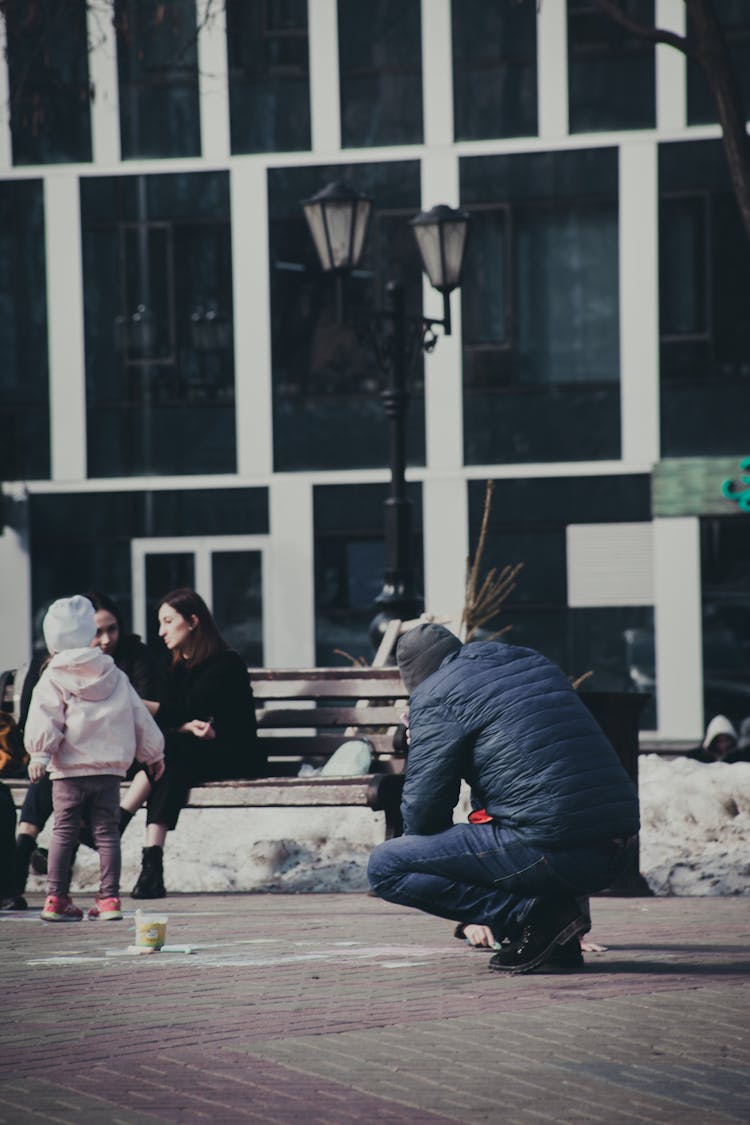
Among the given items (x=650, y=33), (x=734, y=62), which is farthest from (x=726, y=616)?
(x=650, y=33)

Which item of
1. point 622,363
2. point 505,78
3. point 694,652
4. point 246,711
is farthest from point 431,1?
point 246,711

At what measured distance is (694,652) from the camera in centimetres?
2283

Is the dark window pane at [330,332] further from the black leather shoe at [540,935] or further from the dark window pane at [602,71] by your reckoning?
the black leather shoe at [540,935]

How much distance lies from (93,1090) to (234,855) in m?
5.67

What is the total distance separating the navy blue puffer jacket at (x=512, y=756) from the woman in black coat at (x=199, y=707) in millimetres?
3320

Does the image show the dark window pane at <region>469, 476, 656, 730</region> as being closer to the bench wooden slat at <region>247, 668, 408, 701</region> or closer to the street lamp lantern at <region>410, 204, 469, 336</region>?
the street lamp lantern at <region>410, 204, 469, 336</region>

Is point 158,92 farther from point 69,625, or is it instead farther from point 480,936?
point 480,936

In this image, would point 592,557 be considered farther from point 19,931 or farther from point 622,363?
point 19,931

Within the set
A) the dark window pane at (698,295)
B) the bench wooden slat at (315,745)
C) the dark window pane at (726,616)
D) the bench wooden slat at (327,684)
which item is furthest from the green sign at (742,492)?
the bench wooden slat at (315,745)

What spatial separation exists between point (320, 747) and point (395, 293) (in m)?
5.52

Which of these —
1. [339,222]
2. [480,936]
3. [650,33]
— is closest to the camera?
[480,936]

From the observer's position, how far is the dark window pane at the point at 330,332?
23609mm

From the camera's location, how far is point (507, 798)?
266 inches

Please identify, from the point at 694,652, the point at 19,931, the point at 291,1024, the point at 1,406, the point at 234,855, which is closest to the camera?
the point at 291,1024
